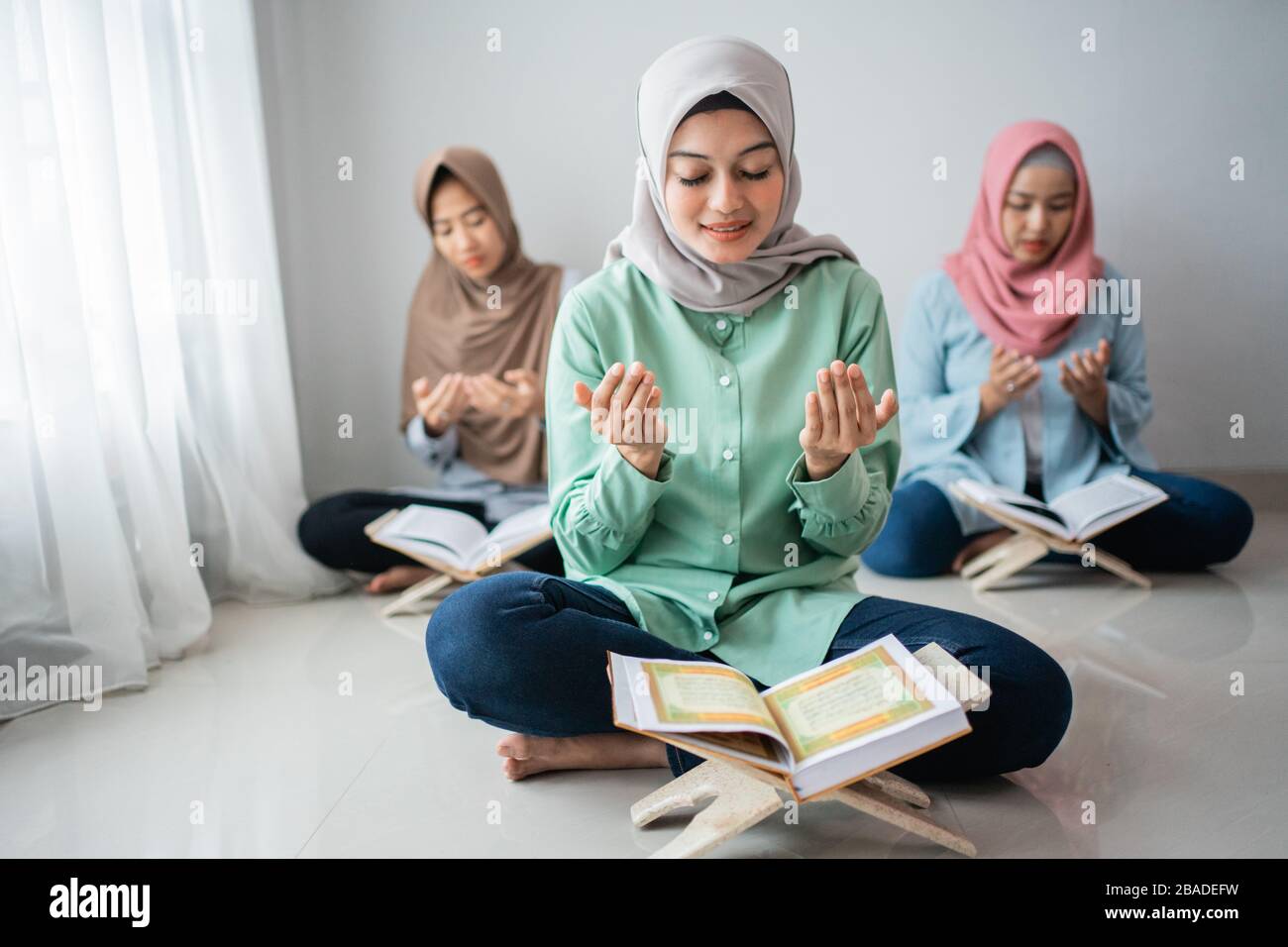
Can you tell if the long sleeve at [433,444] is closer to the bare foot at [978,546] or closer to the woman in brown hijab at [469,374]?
the woman in brown hijab at [469,374]

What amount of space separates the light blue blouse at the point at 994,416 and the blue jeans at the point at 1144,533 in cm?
7

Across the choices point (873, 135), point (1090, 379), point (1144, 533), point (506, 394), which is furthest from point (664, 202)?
point (873, 135)

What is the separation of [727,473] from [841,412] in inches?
9.6

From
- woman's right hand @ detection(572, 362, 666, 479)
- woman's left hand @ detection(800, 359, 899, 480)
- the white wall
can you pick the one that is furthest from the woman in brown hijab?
woman's left hand @ detection(800, 359, 899, 480)

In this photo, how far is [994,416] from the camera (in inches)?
109

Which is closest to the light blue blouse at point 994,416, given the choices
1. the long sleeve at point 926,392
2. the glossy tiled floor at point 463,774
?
the long sleeve at point 926,392

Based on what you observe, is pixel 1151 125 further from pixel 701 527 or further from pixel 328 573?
pixel 328 573

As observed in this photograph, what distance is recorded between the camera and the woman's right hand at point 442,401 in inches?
100

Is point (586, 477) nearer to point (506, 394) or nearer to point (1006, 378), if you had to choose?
point (506, 394)

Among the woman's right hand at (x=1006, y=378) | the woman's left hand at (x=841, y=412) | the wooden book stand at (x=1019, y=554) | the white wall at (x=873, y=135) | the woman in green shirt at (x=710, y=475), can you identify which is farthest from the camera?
the white wall at (x=873, y=135)

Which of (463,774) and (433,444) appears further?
(433,444)

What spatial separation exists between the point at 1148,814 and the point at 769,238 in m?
0.93
